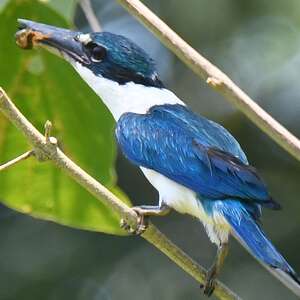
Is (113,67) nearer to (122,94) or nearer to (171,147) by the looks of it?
(122,94)

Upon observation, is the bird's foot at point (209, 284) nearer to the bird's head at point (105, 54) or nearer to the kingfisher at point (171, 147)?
the kingfisher at point (171, 147)

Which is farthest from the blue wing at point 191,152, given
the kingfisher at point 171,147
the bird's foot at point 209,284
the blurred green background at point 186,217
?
the blurred green background at point 186,217

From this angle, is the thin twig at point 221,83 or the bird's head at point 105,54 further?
the bird's head at point 105,54

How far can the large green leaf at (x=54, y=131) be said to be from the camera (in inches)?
146

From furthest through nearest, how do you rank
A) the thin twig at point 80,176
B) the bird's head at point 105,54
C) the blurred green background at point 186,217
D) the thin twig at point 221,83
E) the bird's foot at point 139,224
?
the blurred green background at point 186,217, the bird's head at point 105,54, the bird's foot at point 139,224, the thin twig at point 80,176, the thin twig at point 221,83

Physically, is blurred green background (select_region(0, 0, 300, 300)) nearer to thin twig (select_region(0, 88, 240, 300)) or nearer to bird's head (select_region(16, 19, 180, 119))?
bird's head (select_region(16, 19, 180, 119))

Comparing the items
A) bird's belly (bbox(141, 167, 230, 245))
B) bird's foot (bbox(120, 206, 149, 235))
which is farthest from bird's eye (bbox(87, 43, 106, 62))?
bird's foot (bbox(120, 206, 149, 235))

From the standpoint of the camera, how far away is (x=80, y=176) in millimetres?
3117

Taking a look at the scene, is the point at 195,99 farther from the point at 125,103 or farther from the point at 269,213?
the point at 125,103

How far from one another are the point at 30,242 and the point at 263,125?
394 centimetres

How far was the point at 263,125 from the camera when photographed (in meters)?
2.86

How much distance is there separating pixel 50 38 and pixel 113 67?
26 cm

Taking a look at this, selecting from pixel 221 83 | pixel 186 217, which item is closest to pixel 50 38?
pixel 221 83

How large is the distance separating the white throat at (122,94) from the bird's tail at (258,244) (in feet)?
1.85
